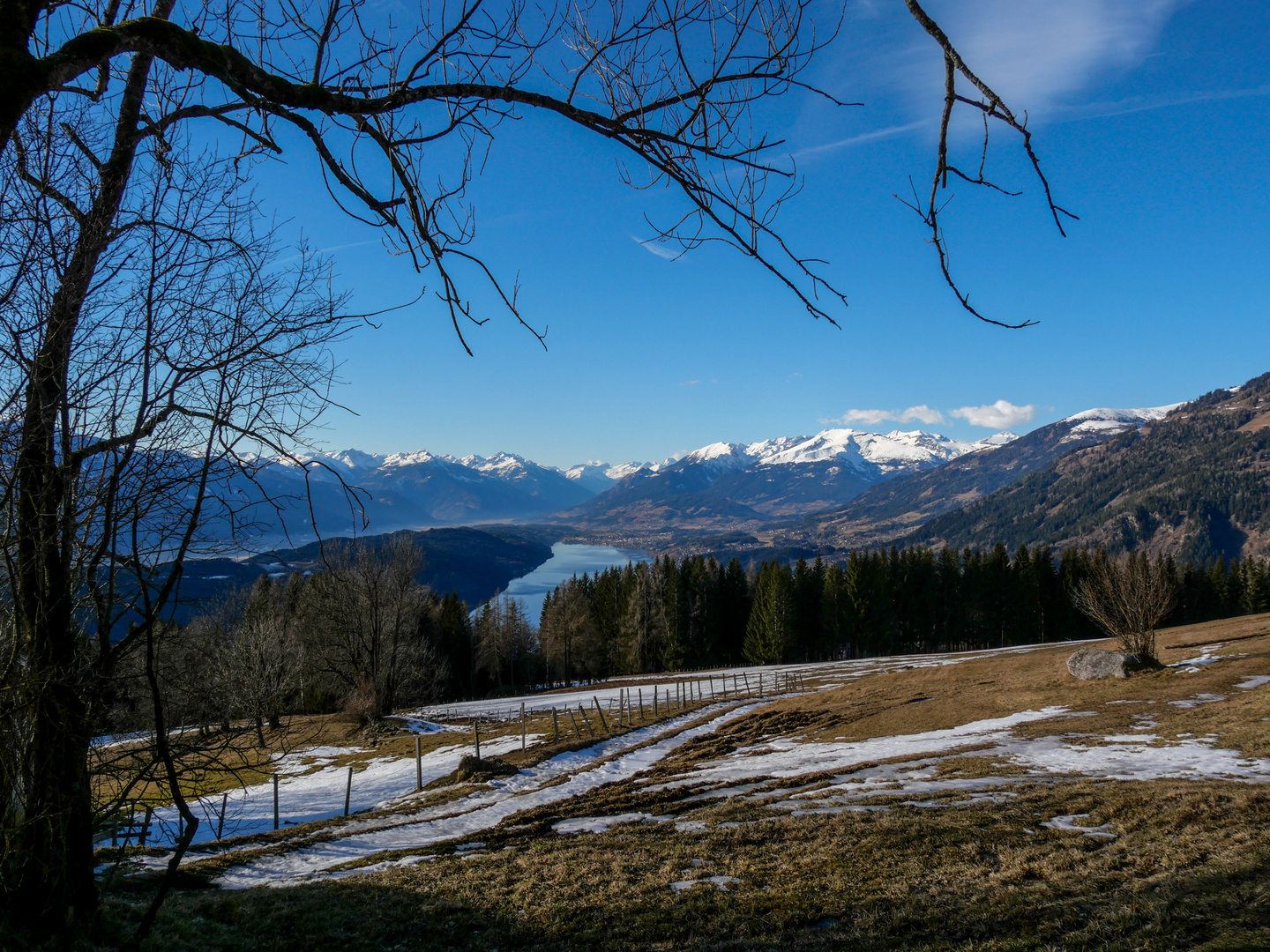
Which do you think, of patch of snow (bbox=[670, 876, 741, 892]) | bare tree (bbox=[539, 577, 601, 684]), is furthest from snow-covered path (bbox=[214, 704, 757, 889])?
bare tree (bbox=[539, 577, 601, 684])

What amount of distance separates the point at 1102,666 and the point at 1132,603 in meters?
2.62

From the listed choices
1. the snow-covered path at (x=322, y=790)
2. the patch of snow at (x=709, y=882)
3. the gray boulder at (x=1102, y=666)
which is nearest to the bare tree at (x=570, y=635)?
the snow-covered path at (x=322, y=790)

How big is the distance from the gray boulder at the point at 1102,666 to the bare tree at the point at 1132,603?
20.9 inches

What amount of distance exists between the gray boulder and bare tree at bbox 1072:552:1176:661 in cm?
53

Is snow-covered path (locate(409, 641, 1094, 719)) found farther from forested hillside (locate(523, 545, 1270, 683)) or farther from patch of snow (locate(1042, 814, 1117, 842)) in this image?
patch of snow (locate(1042, 814, 1117, 842))

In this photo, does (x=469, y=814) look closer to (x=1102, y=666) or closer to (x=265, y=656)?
(x=265, y=656)

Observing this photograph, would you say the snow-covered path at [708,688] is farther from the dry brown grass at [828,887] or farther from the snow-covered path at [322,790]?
the dry brown grass at [828,887]

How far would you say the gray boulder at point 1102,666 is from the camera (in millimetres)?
21891

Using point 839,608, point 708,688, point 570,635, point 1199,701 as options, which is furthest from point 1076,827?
point 839,608

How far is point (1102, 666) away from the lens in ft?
73.3

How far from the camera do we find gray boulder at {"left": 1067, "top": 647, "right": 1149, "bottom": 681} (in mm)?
21891

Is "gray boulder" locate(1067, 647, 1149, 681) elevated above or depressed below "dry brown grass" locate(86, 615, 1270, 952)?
below

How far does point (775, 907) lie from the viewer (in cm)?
587

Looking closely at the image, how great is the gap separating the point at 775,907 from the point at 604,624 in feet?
202
